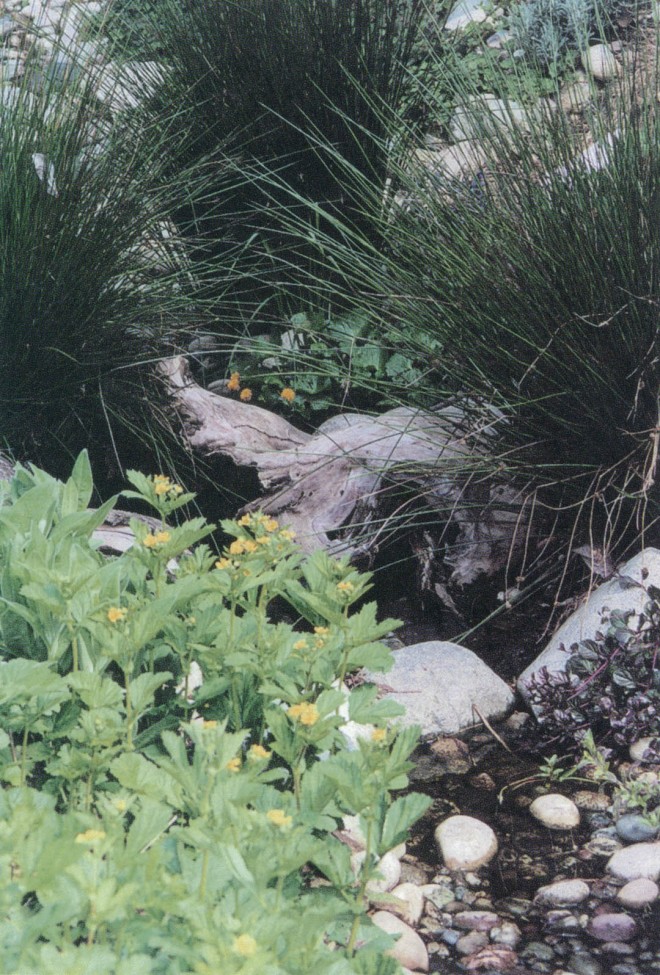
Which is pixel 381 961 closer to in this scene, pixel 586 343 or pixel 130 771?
pixel 130 771

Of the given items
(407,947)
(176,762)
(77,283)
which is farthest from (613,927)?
(77,283)

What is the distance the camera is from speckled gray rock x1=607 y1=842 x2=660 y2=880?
180cm

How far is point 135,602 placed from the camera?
5.11 ft

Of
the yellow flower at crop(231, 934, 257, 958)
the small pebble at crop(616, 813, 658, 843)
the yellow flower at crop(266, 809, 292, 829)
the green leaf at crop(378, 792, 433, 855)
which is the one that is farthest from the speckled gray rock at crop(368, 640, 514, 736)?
the yellow flower at crop(231, 934, 257, 958)

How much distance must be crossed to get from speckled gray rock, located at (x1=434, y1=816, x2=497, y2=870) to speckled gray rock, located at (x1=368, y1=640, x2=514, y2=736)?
0.34m

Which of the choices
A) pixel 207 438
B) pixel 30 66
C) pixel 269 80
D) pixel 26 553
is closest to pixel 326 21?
pixel 269 80

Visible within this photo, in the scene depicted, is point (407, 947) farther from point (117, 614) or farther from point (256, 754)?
point (117, 614)

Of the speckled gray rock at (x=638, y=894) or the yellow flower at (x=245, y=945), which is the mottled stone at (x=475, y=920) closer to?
the speckled gray rock at (x=638, y=894)

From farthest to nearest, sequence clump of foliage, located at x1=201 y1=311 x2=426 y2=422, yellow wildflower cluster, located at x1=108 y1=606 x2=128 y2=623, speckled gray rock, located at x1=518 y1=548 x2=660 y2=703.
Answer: clump of foliage, located at x1=201 y1=311 x2=426 y2=422 → speckled gray rock, located at x1=518 y1=548 x2=660 y2=703 → yellow wildflower cluster, located at x1=108 y1=606 x2=128 y2=623

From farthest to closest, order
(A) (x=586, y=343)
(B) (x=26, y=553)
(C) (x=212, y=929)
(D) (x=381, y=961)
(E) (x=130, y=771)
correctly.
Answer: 1. (A) (x=586, y=343)
2. (B) (x=26, y=553)
3. (E) (x=130, y=771)
4. (D) (x=381, y=961)
5. (C) (x=212, y=929)

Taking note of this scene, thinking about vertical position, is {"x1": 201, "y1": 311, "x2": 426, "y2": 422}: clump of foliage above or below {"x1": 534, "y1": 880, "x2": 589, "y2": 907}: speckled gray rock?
above

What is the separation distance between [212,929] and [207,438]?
207 centimetres

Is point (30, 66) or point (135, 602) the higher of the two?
point (30, 66)

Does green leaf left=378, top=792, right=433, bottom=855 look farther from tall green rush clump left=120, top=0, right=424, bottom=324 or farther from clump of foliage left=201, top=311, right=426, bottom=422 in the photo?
tall green rush clump left=120, top=0, right=424, bottom=324
